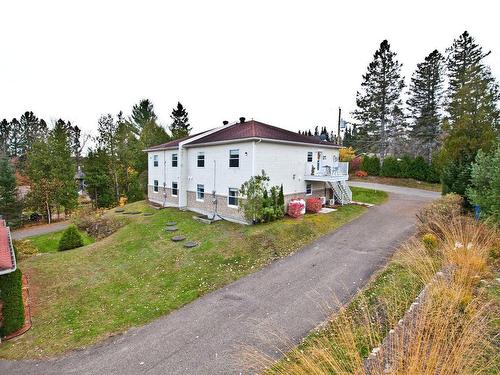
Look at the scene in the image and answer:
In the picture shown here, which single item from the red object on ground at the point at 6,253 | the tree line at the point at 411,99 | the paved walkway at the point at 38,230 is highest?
the tree line at the point at 411,99

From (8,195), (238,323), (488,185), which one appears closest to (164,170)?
(8,195)

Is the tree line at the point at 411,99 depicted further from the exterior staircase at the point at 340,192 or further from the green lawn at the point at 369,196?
the exterior staircase at the point at 340,192

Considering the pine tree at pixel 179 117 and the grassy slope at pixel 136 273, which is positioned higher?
the pine tree at pixel 179 117

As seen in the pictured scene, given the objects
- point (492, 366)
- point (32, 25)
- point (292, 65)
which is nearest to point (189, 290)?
point (492, 366)

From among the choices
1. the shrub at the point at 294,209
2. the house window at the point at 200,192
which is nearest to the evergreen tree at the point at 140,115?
the house window at the point at 200,192

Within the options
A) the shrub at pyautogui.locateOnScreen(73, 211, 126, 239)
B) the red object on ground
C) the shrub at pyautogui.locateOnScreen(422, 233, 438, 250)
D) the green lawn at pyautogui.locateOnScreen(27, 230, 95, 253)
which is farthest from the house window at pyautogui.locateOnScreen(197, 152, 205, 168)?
the shrub at pyautogui.locateOnScreen(422, 233, 438, 250)

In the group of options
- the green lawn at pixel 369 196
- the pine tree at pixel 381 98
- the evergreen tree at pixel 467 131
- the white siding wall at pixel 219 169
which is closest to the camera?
the white siding wall at pixel 219 169

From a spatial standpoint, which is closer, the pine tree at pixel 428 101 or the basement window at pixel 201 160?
the basement window at pixel 201 160
